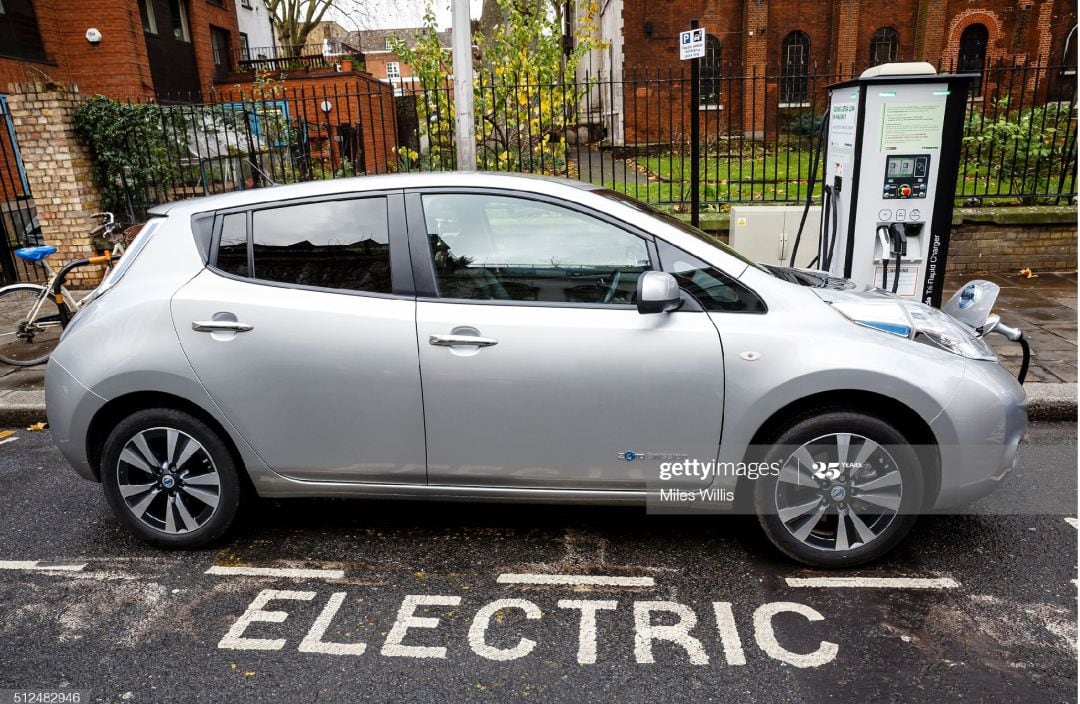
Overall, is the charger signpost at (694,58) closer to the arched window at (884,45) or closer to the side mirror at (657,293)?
the side mirror at (657,293)

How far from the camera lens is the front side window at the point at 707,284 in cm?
317

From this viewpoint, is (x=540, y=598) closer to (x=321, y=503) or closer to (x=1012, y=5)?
(x=321, y=503)

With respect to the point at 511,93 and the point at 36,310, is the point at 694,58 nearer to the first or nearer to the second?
the point at 511,93

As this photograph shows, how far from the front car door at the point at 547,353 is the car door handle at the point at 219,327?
77 centimetres

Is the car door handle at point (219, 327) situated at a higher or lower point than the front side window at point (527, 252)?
lower

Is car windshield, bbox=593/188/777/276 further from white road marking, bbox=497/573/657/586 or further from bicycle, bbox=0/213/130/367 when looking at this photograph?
bicycle, bbox=0/213/130/367

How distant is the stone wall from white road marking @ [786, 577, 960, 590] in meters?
8.63

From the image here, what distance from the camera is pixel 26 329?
→ 272 inches

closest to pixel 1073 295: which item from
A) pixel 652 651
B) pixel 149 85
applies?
pixel 652 651

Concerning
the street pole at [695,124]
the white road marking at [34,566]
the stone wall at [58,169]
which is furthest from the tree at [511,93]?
the white road marking at [34,566]

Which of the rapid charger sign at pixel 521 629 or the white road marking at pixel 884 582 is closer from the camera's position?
the rapid charger sign at pixel 521 629

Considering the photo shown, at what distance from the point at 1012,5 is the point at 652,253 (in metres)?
28.9

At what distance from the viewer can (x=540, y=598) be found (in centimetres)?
315

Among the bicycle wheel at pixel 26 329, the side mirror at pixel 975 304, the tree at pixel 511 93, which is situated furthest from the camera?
the tree at pixel 511 93
